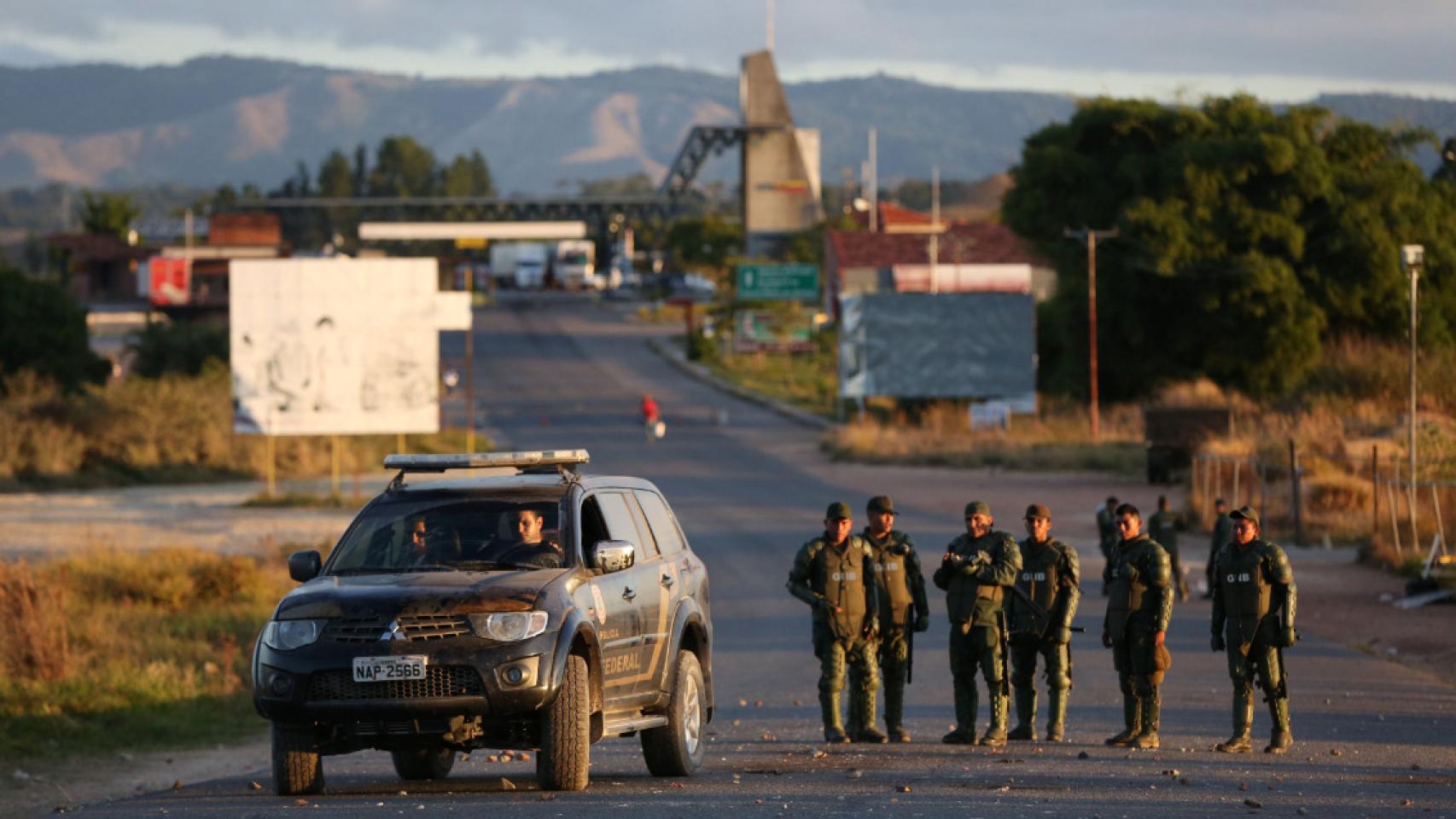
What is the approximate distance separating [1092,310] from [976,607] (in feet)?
158

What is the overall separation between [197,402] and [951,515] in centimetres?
2362

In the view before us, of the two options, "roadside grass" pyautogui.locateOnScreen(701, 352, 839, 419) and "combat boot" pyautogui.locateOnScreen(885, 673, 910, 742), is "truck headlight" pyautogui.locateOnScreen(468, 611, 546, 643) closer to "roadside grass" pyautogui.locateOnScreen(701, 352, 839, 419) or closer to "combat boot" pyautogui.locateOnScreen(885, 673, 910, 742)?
"combat boot" pyautogui.locateOnScreen(885, 673, 910, 742)

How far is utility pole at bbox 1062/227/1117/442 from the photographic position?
194 feet

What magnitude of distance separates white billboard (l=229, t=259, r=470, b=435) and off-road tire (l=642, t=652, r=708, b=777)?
29658 mm

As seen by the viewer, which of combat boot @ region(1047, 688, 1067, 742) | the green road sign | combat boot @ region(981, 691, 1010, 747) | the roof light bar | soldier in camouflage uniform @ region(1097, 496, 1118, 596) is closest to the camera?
the roof light bar

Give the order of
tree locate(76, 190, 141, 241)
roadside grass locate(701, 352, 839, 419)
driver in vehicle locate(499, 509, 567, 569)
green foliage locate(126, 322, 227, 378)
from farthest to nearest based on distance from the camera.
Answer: tree locate(76, 190, 141, 241), roadside grass locate(701, 352, 839, 419), green foliage locate(126, 322, 227, 378), driver in vehicle locate(499, 509, 567, 569)

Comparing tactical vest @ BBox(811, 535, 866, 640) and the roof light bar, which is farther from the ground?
the roof light bar

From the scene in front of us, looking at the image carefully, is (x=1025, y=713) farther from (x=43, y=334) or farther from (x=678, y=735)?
(x=43, y=334)

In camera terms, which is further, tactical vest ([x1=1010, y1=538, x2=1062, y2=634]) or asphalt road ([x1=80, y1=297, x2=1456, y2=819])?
tactical vest ([x1=1010, y1=538, x2=1062, y2=634])

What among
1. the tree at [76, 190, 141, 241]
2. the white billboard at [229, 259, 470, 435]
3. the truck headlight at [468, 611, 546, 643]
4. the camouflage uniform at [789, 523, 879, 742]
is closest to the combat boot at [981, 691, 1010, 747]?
the camouflage uniform at [789, 523, 879, 742]

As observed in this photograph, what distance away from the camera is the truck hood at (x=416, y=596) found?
10227 millimetres

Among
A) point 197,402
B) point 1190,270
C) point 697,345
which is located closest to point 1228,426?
point 1190,270

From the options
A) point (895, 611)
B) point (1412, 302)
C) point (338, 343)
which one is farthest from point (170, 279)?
point (895, 611)

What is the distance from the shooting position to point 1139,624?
1420 cm
